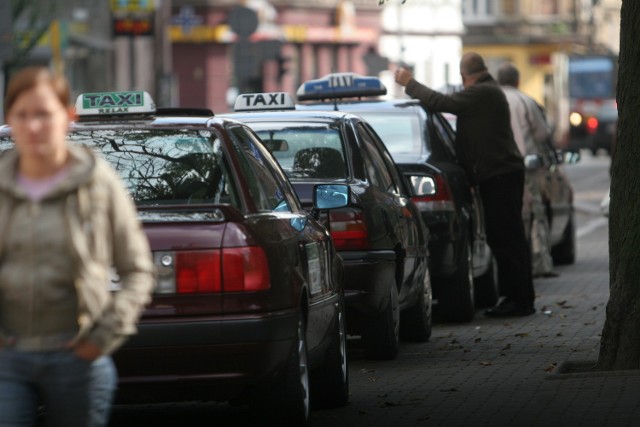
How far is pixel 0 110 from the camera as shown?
36.4 meters

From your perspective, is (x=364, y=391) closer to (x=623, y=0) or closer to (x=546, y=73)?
(x=623, y=0)

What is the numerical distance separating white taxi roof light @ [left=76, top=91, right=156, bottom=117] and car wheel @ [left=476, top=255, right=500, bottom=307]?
6585mm

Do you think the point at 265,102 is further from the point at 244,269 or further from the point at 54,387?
the point at 54,387

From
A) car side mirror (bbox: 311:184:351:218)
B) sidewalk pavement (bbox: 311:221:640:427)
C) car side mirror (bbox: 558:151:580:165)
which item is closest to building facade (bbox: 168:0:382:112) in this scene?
car side mirror (bbox: 558:151:580:165)

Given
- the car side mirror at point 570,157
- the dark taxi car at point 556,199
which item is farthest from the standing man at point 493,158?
the car side mirror at point 570,157

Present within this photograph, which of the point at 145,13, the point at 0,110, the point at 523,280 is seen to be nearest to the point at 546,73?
the point at 145,13

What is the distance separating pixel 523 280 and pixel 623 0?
467cm

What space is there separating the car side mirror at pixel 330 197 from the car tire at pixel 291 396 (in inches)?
58.7

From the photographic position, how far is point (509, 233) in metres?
14.1

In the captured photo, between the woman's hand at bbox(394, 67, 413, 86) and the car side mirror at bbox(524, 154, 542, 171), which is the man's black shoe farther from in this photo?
the car side mirror at bbox(524, 154, 542, 171)

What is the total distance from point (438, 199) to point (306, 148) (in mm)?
2243

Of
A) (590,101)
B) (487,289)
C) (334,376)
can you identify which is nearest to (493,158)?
(487,289)

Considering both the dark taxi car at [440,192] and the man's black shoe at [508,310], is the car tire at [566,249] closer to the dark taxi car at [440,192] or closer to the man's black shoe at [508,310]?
the dark taxi car at [440,192]

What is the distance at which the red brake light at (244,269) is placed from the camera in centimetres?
731
